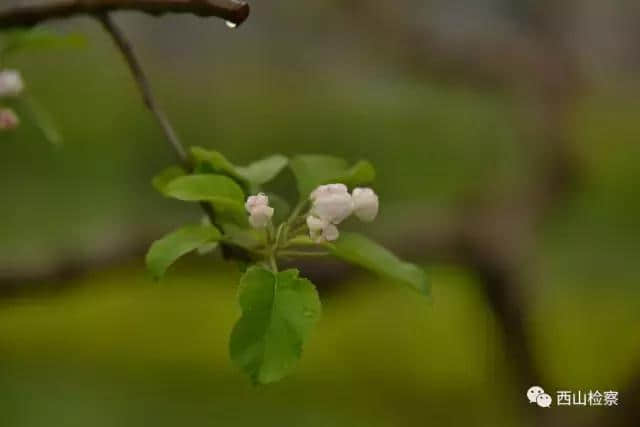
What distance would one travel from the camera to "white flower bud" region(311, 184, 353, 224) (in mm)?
373

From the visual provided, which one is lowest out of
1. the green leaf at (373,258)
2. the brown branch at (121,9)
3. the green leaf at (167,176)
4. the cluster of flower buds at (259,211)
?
the green leaf at (373,258)

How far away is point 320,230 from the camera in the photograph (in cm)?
38

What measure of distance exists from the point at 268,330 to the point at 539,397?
67 cm

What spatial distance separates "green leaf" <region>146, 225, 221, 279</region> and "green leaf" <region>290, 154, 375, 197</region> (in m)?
0.07

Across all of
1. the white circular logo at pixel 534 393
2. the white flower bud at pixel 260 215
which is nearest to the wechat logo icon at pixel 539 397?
the white circular logo at pixel 534 393

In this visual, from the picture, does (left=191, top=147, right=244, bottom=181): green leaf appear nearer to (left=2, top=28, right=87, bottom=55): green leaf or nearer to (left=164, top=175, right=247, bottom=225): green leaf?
(left=164, top=175, right=247, bottom=225): green leaf

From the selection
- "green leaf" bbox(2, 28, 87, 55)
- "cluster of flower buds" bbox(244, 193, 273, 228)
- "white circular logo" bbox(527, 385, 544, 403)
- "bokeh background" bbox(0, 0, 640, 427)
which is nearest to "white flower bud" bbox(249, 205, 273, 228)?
"cluster of flower buds" bbox(244, 193, 273, 228)

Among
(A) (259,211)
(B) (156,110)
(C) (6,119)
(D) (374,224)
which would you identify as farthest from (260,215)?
(D) (374,224)

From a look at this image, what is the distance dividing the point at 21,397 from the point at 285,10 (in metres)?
0.60

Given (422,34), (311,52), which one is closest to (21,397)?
(311,52)

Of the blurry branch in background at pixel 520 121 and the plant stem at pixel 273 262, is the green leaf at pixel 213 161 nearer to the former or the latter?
the plant stem at pixel 273 262

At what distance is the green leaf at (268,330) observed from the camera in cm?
34

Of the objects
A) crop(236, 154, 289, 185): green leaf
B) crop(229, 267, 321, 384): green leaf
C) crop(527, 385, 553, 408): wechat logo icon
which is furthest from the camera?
crop(527, 385, 553, 408): wechat logo icon

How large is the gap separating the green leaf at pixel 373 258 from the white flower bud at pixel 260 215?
42mm
